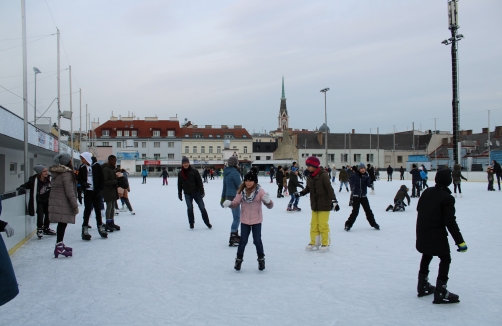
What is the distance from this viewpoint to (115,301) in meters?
4.29


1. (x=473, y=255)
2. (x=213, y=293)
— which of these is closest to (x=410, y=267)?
(x=473, y=255)

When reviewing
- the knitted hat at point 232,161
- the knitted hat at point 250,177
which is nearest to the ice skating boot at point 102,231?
the knitted hat at point 232,161

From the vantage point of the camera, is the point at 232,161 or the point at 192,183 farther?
the point at 192,183

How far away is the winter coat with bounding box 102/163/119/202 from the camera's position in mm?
8500

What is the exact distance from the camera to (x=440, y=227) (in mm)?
4086

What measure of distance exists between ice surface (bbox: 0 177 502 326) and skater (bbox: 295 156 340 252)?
0.33 meters

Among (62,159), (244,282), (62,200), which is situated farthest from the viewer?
(62,159)

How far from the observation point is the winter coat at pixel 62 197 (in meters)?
6.16

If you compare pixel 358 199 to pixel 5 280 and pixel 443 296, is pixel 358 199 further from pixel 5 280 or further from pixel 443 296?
pixel 5 280

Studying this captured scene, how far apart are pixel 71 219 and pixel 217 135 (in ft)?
228

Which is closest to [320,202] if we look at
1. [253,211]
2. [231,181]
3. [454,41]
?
[253,211]

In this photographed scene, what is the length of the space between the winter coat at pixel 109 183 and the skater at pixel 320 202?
13.4ft

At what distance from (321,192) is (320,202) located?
16cm

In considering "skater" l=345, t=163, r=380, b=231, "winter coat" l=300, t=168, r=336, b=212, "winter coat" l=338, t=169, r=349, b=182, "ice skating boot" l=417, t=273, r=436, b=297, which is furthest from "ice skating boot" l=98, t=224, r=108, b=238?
"winter coat" l=338, t=169, r=349, b=182
